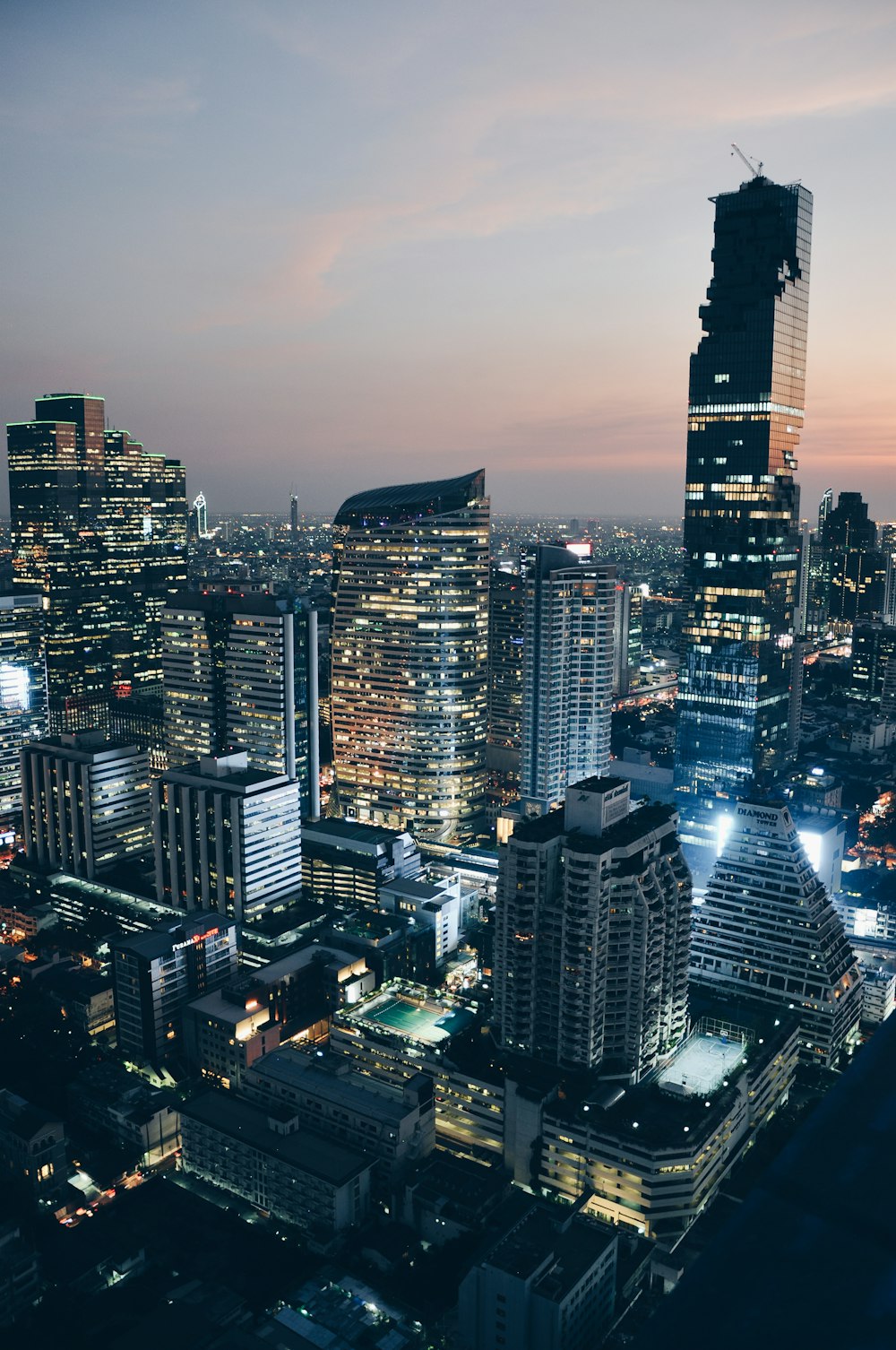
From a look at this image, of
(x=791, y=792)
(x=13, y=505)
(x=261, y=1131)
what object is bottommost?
(x=261, y=1131)

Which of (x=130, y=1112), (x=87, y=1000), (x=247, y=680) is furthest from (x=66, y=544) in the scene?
(x=130, y=1112)

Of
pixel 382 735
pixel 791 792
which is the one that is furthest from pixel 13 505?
pixel 791 792

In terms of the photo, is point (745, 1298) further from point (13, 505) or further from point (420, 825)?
point (13, 505)

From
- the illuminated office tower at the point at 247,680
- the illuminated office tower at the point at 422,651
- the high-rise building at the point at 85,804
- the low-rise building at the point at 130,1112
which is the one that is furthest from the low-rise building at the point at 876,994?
the high-rise building at the point at 85,804

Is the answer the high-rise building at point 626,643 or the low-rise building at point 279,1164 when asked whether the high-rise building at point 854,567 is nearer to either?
the high-rise building at point 626,643

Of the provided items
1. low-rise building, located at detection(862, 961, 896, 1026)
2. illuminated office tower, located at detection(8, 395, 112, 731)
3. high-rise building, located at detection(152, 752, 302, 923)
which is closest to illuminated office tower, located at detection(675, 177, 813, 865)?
low-rise building, located at detection(862, 961, 896, 1026)

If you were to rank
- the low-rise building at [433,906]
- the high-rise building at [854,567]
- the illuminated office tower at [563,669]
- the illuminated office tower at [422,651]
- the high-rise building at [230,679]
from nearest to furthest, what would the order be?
the low-rise building at [433,906], the high-rise building at [230,679], the illuminated office tower at [422,651], the illuminated office tower at [563,669], the high-rise building at [854,567]
